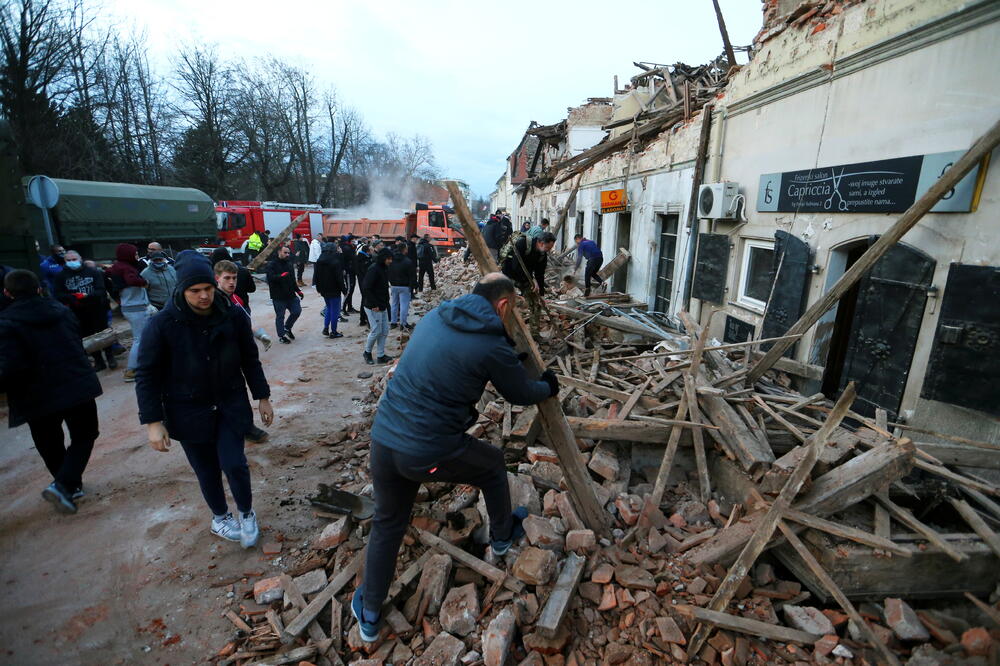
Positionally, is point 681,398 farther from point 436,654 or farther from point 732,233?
point 732,233

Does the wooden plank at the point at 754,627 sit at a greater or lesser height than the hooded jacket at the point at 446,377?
lesser

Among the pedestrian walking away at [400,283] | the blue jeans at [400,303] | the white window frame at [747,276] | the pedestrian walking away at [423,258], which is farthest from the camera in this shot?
the pedestrian walking away at [423,258]

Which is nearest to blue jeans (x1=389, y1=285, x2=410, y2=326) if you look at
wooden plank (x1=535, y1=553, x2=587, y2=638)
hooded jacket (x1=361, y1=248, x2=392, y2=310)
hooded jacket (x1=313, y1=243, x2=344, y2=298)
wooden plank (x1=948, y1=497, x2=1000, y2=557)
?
hooded jacket (x1=313, y1=243, x2=344, y2=298)

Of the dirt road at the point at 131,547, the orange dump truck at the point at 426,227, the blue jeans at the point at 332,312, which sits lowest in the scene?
the dirt road at the point at 131,547

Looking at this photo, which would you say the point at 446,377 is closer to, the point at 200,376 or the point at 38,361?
the point at 200,376

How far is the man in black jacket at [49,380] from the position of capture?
3.72 metres

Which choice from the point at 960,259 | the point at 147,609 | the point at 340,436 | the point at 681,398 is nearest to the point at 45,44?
the point at 340,436

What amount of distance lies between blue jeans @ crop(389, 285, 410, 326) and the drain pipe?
5787 mm

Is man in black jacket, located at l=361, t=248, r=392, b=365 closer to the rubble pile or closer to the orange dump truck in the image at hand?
the rubble pile

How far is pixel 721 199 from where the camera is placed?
755cm

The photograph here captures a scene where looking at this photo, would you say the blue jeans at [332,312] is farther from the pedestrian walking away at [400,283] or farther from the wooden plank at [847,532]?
the wooden plank at [847,532]

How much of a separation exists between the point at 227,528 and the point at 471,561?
2.07 metres

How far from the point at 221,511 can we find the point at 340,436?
181 cm

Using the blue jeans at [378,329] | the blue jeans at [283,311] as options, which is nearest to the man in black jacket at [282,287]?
the blue jeans at [283,311]
